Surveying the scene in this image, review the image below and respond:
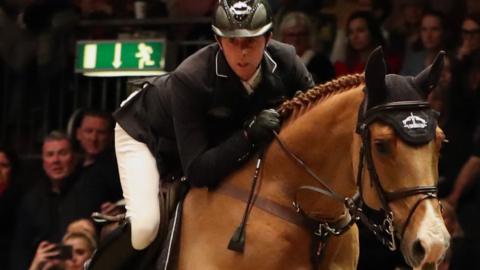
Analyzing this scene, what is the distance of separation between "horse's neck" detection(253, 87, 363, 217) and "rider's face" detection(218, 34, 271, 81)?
0.97ft

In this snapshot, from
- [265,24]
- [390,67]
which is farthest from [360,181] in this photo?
[390,67]

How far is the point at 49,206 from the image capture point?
930 cm

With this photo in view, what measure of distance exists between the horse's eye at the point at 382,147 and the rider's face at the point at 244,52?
749 millimetres

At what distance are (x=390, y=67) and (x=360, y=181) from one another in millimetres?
3597

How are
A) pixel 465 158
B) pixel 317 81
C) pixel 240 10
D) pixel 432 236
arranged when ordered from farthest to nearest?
pixel 317 81
pixel 465 158
pixel 240 10
pixel 432 236

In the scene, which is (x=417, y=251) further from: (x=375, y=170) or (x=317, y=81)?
(x=317, y=81)

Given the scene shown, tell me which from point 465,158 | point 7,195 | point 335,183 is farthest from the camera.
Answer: point 7,195

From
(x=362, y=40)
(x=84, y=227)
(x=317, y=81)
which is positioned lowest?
(x=84, y=227)

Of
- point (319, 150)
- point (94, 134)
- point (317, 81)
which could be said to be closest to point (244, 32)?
point (319, 150)

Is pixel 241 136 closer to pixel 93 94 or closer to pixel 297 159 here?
pixel 297 159

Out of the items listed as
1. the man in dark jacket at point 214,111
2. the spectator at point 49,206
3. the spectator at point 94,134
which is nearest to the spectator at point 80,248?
the spectator at point 49,206

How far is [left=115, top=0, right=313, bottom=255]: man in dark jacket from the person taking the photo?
590 centimetres

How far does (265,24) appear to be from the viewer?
5926 millimetres

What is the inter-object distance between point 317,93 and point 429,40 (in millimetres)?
3103
